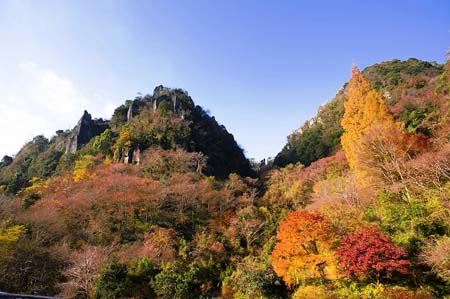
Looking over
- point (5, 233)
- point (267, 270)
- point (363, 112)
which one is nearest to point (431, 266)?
point (267, 270)

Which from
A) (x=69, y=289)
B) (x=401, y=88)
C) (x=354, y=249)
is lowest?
(x=69, y=289)

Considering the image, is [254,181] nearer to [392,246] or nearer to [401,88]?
[401,88]

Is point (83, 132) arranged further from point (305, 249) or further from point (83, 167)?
point (305, 249)

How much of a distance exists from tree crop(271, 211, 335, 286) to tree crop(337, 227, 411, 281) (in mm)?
1355

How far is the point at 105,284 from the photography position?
49.0ft

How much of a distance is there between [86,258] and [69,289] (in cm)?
170

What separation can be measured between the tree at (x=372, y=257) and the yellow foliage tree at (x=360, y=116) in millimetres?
6665

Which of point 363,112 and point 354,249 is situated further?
point 363,112

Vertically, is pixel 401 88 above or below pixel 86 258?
above

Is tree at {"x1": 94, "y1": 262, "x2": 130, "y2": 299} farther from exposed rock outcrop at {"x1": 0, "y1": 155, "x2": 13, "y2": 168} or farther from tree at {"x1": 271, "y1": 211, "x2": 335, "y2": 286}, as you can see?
exposed rock outcrop at {"x1": 0, "y1": 155, "x2": 13, "y2": 168}

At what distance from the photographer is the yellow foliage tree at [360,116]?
18.8 meters

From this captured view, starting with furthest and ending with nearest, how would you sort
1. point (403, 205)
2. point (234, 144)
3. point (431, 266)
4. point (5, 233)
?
point (234, 144)
point (5, 233)
point (403, 205)
point (431, 266)

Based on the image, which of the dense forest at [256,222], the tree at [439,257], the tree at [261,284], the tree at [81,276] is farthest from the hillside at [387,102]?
the tree at [81,276]

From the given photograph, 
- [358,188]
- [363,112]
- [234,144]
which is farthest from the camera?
[234,144]
